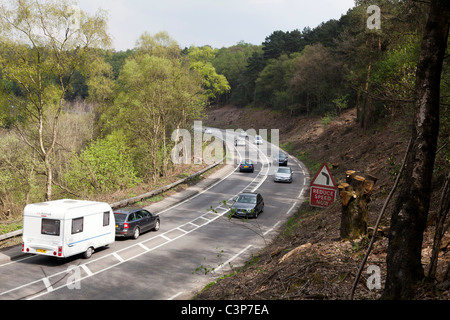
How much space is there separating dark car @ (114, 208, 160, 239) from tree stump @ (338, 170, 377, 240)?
454 inches

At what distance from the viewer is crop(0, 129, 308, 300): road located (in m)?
12.0

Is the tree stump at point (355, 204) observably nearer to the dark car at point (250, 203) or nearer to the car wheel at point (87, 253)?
the car wheel at point (87, 253)

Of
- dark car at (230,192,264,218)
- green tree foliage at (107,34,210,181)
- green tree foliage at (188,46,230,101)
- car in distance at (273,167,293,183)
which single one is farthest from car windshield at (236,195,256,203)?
green tree foliage at (188,46,230,101)

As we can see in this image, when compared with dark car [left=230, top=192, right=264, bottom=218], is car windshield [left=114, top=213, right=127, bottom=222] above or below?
below

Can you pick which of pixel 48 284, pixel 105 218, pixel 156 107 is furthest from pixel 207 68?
pixel 48 284

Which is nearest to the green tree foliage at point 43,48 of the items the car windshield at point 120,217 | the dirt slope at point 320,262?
the car windshield at point 120,217

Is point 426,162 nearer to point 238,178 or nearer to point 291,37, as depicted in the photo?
point 238,178

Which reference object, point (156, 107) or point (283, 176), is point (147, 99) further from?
point (283, 176)

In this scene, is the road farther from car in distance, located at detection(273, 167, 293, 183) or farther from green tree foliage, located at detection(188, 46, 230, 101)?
green tree foliage, located at detection(188, 46, 230, 101)

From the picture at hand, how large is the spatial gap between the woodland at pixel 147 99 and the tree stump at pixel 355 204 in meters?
2.12

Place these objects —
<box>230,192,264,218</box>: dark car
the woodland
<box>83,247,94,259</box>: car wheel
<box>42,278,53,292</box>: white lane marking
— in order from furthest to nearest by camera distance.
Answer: <box>230,192,264,218</box>: dark car, <box>83,247,94,259</box>: car wheel, <box>42,278,53,292</box>: white lane marking, the woodland

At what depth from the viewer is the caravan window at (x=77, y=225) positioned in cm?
1460

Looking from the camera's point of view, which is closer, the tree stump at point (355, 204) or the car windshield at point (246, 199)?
the tree stump at point (355, 204)
